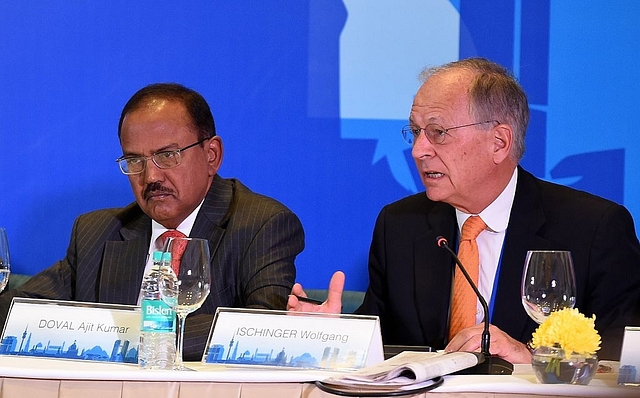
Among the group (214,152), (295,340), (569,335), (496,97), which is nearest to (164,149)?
(214,152)

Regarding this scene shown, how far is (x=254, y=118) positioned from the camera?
3746 mm

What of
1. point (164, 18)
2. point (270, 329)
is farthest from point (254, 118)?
point (270, 329)

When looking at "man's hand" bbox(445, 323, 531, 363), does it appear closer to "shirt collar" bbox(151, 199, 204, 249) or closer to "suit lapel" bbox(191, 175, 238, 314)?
"suit lapel" bbox(191, 175, 238, 314)

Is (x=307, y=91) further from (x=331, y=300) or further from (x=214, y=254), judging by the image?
(x=331, y=300)

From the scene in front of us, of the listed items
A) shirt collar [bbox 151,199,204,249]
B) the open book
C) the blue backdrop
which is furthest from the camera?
the blue backdrop

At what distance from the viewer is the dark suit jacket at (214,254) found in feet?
9.62

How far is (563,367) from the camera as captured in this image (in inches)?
71.7

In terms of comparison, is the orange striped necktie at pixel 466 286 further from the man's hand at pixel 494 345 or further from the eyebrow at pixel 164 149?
the eyebrow at pixel 164 149

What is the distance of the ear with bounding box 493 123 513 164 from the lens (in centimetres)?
287

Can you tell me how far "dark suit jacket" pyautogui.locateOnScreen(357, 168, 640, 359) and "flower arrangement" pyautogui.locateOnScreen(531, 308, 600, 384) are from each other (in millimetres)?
713

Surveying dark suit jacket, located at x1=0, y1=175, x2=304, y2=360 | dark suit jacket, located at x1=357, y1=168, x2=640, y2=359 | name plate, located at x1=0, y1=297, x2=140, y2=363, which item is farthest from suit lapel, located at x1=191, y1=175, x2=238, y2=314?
name plate, located at x1=0, y1=297, x2=140, y2=363

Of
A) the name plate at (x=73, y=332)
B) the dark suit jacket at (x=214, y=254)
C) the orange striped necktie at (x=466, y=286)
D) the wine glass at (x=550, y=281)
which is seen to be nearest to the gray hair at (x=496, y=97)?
the orange striped necktie at (x=466, y=286)

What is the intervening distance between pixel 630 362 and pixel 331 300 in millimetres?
734

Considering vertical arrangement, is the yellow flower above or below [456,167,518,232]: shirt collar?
below
